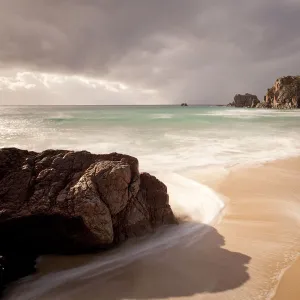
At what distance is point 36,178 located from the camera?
420 cm

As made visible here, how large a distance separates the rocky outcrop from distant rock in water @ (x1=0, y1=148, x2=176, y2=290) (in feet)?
363

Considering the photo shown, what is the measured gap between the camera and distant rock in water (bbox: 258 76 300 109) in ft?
331

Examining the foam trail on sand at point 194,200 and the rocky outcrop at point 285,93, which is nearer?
the foam trail on sand at point 194,200

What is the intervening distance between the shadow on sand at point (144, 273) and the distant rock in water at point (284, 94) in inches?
4352

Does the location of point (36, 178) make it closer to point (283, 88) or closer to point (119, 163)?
point (119, 163)

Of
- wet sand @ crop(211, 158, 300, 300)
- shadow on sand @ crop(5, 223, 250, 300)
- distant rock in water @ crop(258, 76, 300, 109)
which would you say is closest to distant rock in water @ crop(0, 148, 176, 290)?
shadow on sand @ crop(5, 223, 250, 300)

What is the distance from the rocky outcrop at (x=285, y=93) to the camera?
10082 cm

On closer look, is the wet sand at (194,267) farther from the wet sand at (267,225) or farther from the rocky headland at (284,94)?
the rocky headland at (284,94)

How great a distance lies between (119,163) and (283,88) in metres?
119

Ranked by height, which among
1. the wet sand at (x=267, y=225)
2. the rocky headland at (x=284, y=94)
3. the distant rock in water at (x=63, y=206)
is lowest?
the wet sand at (x=267, y=225)

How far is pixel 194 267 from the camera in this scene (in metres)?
3.71

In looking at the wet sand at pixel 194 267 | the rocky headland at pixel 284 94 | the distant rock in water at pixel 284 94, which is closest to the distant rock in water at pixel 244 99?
the rocky headland at pixel 284 94

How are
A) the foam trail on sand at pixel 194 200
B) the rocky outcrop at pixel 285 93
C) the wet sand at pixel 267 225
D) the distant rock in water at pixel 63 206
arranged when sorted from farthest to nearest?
1. the rocky outcrop at pixel 285 93
2. the foam trail on sand at pixel 194 200
3. the distant rock in water at pixel 63 206
4. the wet sand at pixel 267 225

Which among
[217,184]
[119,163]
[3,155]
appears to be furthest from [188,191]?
[3,155]
